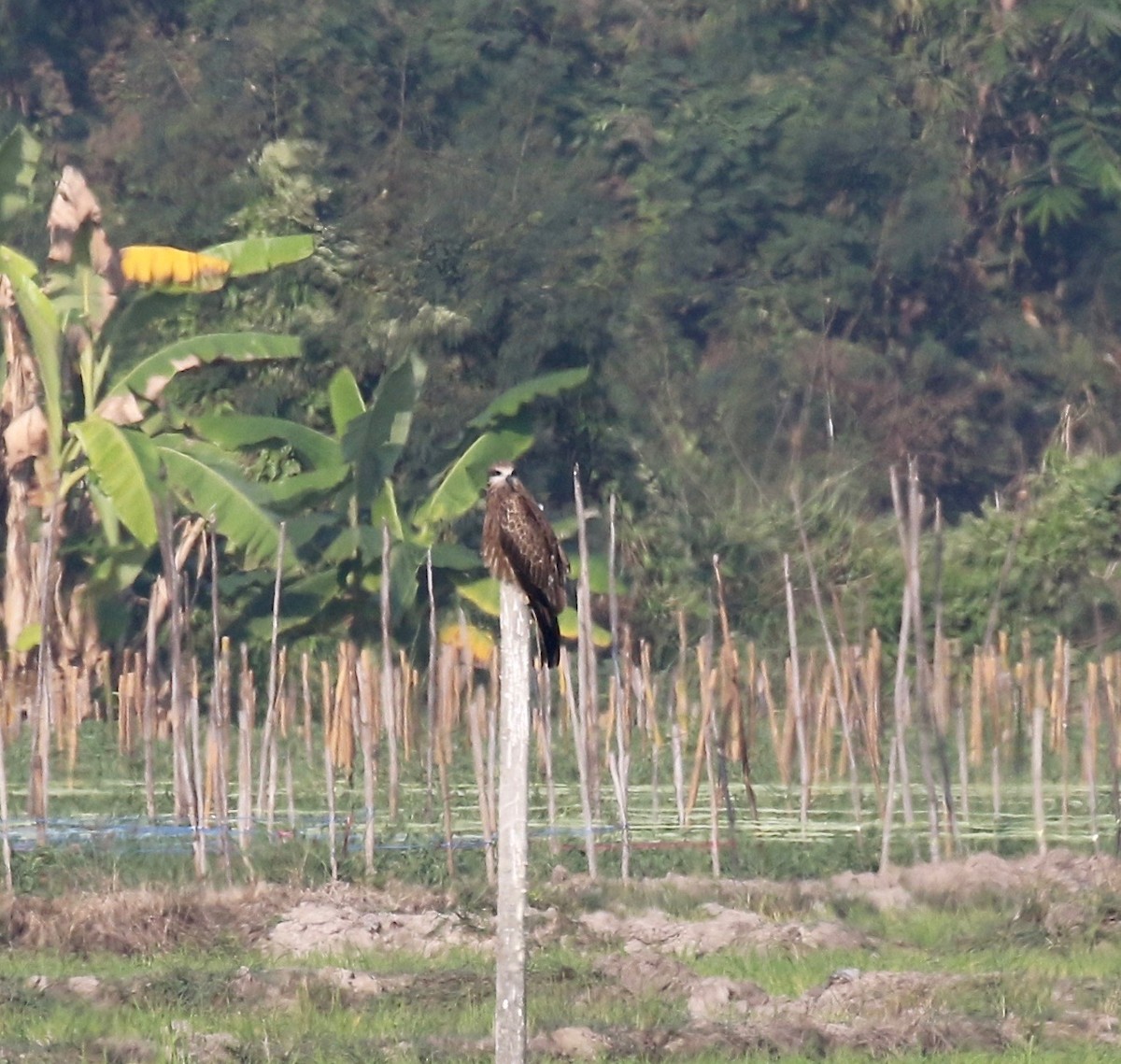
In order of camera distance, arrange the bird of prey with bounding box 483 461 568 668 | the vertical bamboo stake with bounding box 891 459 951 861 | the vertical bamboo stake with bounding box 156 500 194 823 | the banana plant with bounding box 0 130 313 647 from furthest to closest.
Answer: the banana plant with bounding box 0 130 313 647 < the vertical bamboo stake with bounding box 891 459 951 861 < the vertical bamboo stake with bounding box 156 500 194 823 < the bird of prey with bounding box 483 461 568 668

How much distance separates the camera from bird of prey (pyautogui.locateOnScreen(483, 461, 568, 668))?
228 inches

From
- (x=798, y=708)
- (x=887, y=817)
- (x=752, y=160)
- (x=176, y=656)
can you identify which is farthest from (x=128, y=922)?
(x=752, y=160)

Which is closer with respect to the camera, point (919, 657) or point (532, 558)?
point (532, 558)

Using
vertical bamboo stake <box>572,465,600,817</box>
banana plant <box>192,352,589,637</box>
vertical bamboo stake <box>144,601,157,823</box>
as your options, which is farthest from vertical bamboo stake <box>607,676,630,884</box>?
banana plant <box>192,352,589,637</box>

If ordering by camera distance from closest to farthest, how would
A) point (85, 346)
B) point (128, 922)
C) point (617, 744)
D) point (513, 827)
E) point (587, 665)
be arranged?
point (513, 827), point (128, 922), point (617, 744), point (587, 665), point (85, 346)

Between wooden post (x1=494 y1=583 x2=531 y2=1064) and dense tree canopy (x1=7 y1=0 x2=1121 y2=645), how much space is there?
1352 cm

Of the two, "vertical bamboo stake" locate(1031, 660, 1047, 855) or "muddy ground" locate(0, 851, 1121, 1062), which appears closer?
"muddy ground" locate(0, 851, 1121, 1062)

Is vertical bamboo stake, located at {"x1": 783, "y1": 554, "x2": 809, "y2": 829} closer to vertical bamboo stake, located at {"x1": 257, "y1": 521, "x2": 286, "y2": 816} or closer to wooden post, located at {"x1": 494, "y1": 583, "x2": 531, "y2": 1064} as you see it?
vertical bamboo stake, located at {"x1": 257, "y1": 521, "x2": 286, "y2": 816}

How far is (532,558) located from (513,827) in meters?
1.00

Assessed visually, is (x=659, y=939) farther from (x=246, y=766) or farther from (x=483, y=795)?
(x=246, y=766)

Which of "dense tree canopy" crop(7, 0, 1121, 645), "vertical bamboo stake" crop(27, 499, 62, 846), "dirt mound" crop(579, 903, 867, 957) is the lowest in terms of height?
"dirt mound" crop(579, 903, 867, 957)

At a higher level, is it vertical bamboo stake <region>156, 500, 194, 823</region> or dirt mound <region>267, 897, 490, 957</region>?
vertical bamboo stake <region>156, 500, 194, 823</region>

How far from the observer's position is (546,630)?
588 centimetres

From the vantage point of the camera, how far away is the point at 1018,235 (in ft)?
74.8
